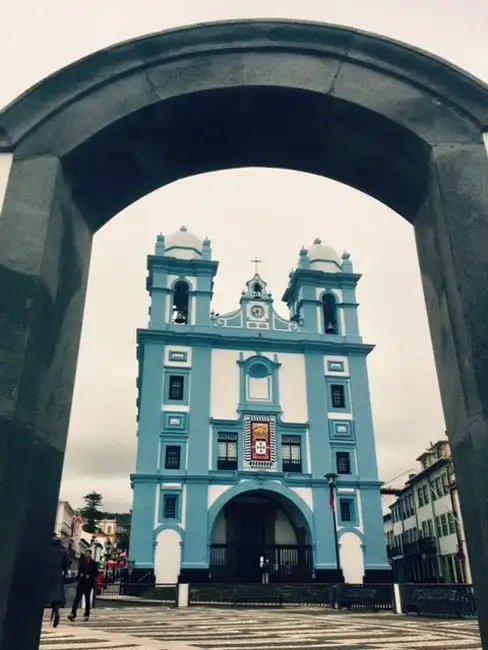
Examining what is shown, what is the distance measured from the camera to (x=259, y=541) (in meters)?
29.8

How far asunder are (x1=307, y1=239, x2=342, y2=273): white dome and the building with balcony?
45.9 feet

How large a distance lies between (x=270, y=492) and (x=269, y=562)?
3305mm

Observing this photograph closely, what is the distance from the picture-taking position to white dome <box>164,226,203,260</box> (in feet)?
112

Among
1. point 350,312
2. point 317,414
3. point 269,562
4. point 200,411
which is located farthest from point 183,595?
point 350,312

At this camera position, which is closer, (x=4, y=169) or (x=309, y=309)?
(x=4, y=169)

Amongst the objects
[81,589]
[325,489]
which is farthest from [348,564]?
[81,589]

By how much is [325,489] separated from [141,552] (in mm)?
9540

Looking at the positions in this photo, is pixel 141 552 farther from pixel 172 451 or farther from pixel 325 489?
pixel 325 489

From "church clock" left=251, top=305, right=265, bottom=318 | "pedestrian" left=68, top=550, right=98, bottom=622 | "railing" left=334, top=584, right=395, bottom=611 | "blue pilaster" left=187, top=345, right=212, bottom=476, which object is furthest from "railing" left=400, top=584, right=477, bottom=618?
"church clock" left=251, top=305, right=265, bottom=318

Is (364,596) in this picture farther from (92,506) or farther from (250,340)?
(92,506)

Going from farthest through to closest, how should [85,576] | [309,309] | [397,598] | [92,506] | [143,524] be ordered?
[92,506] < [309,309] < [143,524] < [397,598] < [85,576]

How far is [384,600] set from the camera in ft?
62.2

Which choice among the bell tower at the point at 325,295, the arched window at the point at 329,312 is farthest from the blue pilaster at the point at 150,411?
the arched window at the point at 329,312

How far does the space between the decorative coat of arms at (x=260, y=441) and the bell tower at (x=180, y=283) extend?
622cm
